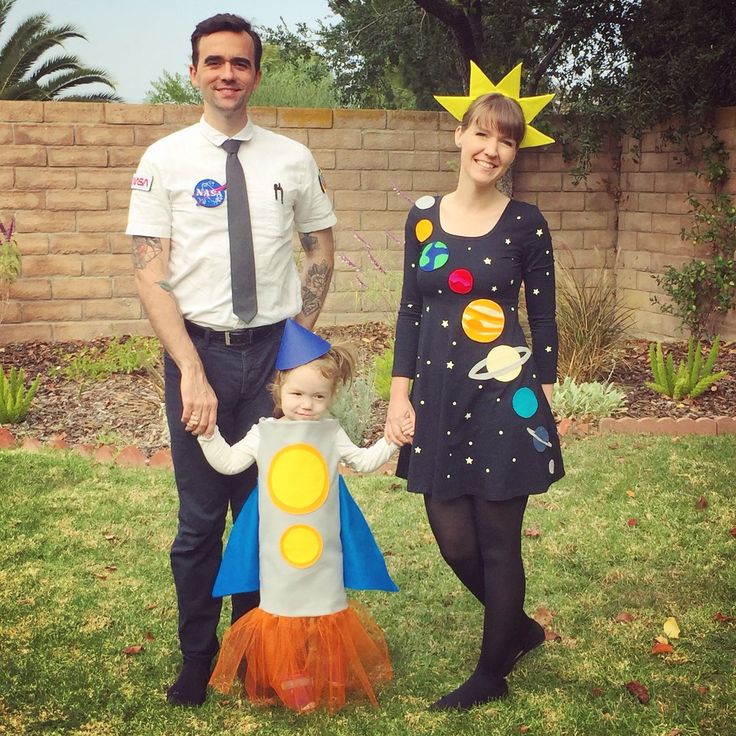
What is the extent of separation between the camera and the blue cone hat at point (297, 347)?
3.34m

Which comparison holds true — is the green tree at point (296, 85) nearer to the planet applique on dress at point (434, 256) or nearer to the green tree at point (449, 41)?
the green tree at point (449, 41)

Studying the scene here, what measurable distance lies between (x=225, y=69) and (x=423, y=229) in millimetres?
847

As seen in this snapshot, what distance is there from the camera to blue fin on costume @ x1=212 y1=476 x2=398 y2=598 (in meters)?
3.54

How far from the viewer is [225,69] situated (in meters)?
3.31

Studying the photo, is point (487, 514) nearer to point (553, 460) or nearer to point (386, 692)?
point (553, 460)

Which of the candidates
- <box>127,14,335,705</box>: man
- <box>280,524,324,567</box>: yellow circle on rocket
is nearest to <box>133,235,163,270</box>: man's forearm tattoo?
<box>127,14,335,705</box>: man

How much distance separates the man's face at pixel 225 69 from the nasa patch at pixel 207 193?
0.80ft

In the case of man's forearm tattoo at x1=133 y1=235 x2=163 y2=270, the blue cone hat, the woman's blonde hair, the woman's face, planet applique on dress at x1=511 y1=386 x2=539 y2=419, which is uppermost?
the woman's blonde hair

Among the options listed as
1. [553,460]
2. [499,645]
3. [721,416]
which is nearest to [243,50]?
[553,460]

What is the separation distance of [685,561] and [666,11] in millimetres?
6916

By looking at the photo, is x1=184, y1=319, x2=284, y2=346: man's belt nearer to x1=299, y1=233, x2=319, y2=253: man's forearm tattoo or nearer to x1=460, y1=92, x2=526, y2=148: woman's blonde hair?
x1=299, y1=233, x2=319, y2=253: man's forearm tattoo

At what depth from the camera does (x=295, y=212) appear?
3.71 meters

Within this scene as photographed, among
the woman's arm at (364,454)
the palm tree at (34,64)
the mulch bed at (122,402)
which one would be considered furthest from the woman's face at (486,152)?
the palm tree at (34,64)

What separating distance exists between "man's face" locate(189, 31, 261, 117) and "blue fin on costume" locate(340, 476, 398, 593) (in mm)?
1376
